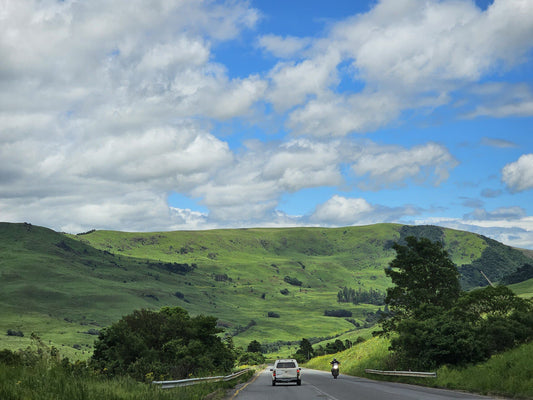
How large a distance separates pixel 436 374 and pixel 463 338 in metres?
2.77

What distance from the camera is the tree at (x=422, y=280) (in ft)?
176

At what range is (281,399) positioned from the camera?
22.8 m

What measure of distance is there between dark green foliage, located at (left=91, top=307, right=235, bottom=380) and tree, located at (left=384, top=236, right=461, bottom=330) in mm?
20570

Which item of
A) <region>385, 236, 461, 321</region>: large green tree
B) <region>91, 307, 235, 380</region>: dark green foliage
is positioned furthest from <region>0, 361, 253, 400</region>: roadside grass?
<region>385, 236, 461, 321</region>: large green tree

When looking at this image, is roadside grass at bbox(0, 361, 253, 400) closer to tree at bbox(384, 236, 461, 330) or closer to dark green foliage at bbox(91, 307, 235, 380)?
dark green foliage at bbox(91, 307, 235, 380)

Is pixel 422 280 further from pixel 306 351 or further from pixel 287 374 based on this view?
pixel 306 351

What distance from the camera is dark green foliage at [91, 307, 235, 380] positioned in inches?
1891

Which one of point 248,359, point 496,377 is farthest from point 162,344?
point 248,359

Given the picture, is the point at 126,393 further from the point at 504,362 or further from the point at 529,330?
the point at 529,330

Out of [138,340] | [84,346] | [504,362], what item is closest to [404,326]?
[504,362]

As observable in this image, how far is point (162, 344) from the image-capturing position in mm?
58406

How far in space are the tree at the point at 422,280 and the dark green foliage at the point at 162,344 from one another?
810 inches

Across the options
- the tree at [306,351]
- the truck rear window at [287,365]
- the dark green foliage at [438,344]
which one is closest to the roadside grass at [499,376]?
the dark green foliage at [438,344]

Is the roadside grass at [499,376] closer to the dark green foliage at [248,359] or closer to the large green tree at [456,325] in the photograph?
the large green tree at [456,325]
